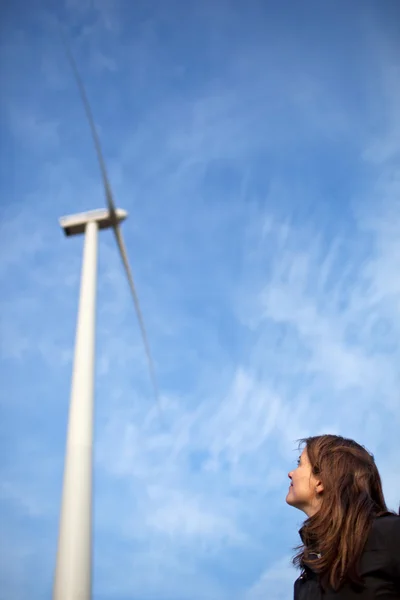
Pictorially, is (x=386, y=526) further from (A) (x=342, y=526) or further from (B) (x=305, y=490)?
(B) (x=305, y=490)

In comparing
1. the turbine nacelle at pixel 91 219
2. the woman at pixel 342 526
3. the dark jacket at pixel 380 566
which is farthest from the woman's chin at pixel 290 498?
the turbine nacelle at pixel 91 219

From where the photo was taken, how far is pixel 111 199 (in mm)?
25281

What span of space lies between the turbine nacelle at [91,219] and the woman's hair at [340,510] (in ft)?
70.9

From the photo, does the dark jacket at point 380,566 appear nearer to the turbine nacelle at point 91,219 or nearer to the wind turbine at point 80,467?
the wind turbine at point 80,467

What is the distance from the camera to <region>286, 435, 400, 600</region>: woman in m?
4.21

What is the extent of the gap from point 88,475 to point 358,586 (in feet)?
37.3

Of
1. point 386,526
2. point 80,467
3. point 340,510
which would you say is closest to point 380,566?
point 386,526

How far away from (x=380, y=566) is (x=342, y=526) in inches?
21.4

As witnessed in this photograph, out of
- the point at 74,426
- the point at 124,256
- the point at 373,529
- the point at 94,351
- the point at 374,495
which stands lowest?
the point at 373,529

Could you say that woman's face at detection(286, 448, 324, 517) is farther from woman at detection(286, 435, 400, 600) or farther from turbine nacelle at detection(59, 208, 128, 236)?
turbine nacelle at detection(59, 208, 128, 236)

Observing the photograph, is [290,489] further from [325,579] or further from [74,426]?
[74,426]

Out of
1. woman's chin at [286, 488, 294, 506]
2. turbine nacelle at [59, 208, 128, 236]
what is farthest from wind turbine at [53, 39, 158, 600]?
woman's chin at [286, 488, 294, 506]

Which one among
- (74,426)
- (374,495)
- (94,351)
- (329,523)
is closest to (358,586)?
(329,523)

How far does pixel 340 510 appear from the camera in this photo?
15.8ft
